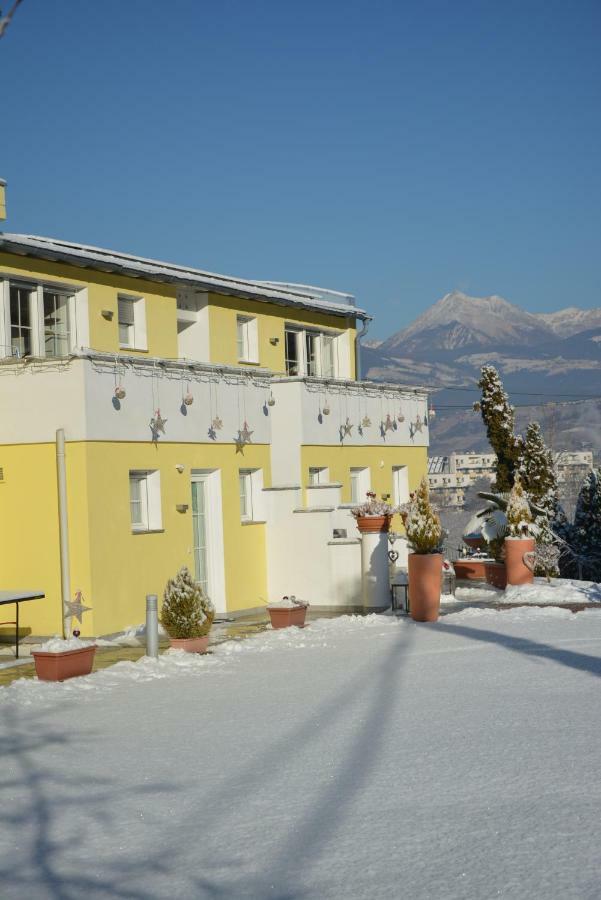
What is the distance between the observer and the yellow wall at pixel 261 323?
80.1 feet

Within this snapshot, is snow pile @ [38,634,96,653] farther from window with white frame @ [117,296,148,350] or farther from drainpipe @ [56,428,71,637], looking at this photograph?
window with white frame @ [117,296,148,350]

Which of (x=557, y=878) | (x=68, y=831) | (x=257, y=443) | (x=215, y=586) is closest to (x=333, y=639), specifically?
(x=215, y=586)

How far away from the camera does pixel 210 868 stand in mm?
6668

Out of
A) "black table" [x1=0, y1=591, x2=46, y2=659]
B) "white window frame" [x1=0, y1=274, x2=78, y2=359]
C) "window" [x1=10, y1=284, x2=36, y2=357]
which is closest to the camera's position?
"black table" [x1=0, y1=591, x2=46, y2=659]

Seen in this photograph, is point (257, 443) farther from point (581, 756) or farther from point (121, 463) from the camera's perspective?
point (581, 756)

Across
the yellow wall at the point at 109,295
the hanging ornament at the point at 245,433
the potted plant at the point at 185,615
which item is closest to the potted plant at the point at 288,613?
the potted plant at the point at 185,615

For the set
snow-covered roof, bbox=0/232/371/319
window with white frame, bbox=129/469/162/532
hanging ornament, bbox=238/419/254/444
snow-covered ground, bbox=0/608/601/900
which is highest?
snow-covered roof, bbox=0/232/371/319

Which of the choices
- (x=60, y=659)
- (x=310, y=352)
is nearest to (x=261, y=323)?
(x=310, y=352)

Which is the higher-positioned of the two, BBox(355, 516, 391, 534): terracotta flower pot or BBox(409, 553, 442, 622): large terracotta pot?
Result: BBox(355, 516, 391, 534): terracotta flower pot

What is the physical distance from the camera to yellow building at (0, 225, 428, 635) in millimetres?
17672

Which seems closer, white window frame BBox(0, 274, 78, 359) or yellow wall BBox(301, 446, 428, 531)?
white window frame BBox(0, 274, 78, 359)

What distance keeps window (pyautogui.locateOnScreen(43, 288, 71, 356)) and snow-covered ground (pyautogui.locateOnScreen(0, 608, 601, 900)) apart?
26.6 feet

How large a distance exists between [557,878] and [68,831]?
Answer: 3128 mm

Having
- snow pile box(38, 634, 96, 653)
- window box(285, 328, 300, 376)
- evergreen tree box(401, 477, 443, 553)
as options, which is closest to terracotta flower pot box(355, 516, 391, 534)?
evergreen tree box(401, 477, 443, 553)
